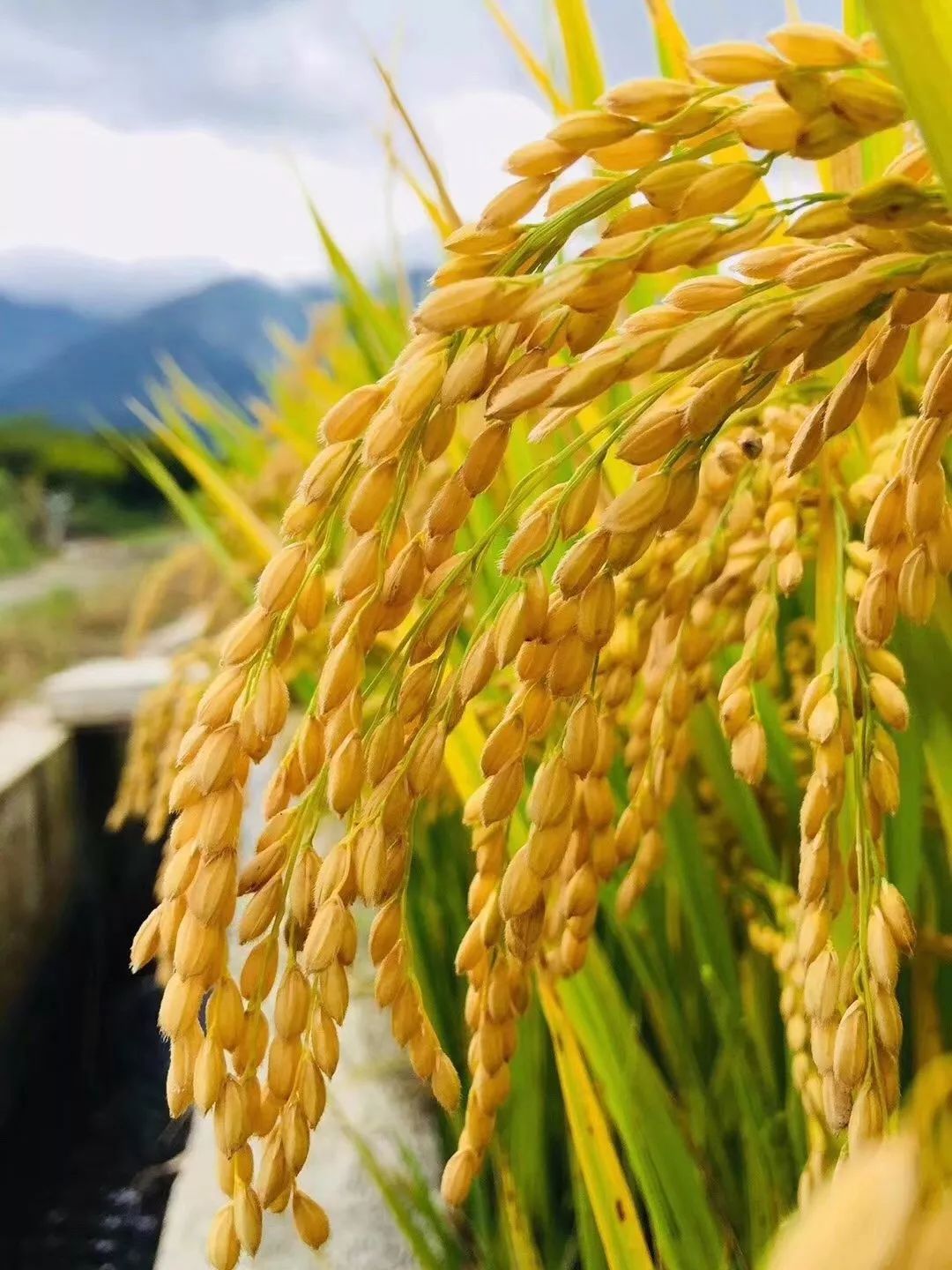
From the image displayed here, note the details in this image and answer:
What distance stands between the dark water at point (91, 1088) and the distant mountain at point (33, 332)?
129 centimetres

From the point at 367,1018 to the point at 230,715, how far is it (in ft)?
1.76

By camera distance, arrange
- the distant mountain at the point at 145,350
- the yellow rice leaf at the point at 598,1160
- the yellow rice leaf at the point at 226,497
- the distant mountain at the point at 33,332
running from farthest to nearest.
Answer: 1. the distant mountain at the point at 33,332
2. the distant mountain at the point at 145,350
3. the yellow rice leaf at the point at 226,497
4. the yellow rice leaf at the point at 598,1160

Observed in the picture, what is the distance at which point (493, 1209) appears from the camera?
0.58 meters

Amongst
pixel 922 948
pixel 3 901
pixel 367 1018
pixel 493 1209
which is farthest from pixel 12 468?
pixel 922 948

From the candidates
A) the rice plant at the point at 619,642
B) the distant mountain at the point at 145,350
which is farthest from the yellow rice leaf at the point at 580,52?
the distant mountain at the point at 145,350

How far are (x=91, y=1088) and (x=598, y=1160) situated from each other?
160cm

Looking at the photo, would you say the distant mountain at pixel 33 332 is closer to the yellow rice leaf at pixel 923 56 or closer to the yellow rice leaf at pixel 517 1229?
the yellow rice leaf at pixel 517 1229

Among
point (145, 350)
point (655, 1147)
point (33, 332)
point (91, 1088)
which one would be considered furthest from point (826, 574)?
point (33, 332)

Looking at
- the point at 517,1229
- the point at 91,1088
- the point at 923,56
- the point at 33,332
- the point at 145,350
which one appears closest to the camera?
the point at 923,56

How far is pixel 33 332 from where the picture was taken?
294cm

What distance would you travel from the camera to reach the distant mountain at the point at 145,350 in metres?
2.47

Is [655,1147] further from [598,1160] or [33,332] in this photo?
[33,332]

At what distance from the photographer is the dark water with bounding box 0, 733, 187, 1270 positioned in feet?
4.46

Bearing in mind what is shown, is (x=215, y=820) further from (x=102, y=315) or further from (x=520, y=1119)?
(x=102, y=315)
